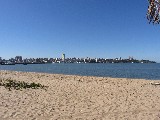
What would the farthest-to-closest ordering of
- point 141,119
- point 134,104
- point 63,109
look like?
point 134,104 < point 63,109 < point 141,119

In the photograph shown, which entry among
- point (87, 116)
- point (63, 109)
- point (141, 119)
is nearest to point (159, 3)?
point (141, 119)

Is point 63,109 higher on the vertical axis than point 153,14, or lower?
lower

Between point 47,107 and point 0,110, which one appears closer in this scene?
point 0,110

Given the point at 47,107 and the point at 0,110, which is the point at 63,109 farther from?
A: the point at 0,110

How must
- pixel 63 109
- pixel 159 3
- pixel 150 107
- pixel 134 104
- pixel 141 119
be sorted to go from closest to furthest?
pixel 159 3 < pixel 141 119 < pixel 63 109 < pixel 150 107 < pixel 134 104

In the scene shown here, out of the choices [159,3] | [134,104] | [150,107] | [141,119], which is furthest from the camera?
[134,104]

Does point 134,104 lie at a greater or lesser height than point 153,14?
lesser

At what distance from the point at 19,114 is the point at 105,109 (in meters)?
4.64

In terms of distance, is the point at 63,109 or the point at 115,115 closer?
the point at 115,115

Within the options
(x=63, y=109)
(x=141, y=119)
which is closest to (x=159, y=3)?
(x=141, y=119)

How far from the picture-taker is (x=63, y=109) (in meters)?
13.7

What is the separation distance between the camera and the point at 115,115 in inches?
490

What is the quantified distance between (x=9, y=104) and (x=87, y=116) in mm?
4665

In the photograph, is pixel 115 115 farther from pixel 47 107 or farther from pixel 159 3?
pixel 159 3
